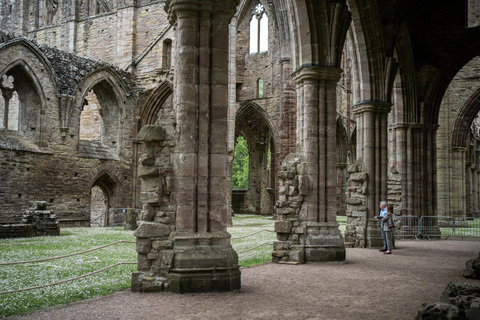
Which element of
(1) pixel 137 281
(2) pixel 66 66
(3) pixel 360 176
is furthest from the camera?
(2) pixel 66 66

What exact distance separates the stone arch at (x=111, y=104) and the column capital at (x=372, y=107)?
41.4ft

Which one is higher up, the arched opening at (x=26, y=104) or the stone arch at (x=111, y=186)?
the arched opening at (x=26, y=104)

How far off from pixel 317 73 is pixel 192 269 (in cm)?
501

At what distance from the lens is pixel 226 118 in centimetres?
624

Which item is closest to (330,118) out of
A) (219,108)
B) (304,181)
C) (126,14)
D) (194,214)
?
(304,181)

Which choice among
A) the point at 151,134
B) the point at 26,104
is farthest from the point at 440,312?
the point at 26,104

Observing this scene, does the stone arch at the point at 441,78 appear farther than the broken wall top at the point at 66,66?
No

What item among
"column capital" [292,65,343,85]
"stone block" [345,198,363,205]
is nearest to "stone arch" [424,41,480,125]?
"stone block" [345,198,363,205]

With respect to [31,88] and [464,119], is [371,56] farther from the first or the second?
[464,119]

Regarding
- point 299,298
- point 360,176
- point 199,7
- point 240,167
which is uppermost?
point 240,167

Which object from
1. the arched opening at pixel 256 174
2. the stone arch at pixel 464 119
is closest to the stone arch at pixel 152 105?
the arched opening at pixel 256 174

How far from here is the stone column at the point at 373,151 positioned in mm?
11945

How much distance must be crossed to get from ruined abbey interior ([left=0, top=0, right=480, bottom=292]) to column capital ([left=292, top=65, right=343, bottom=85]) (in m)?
0.03

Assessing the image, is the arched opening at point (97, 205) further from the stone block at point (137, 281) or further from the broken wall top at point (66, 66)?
the stone block at point (137, 281)
